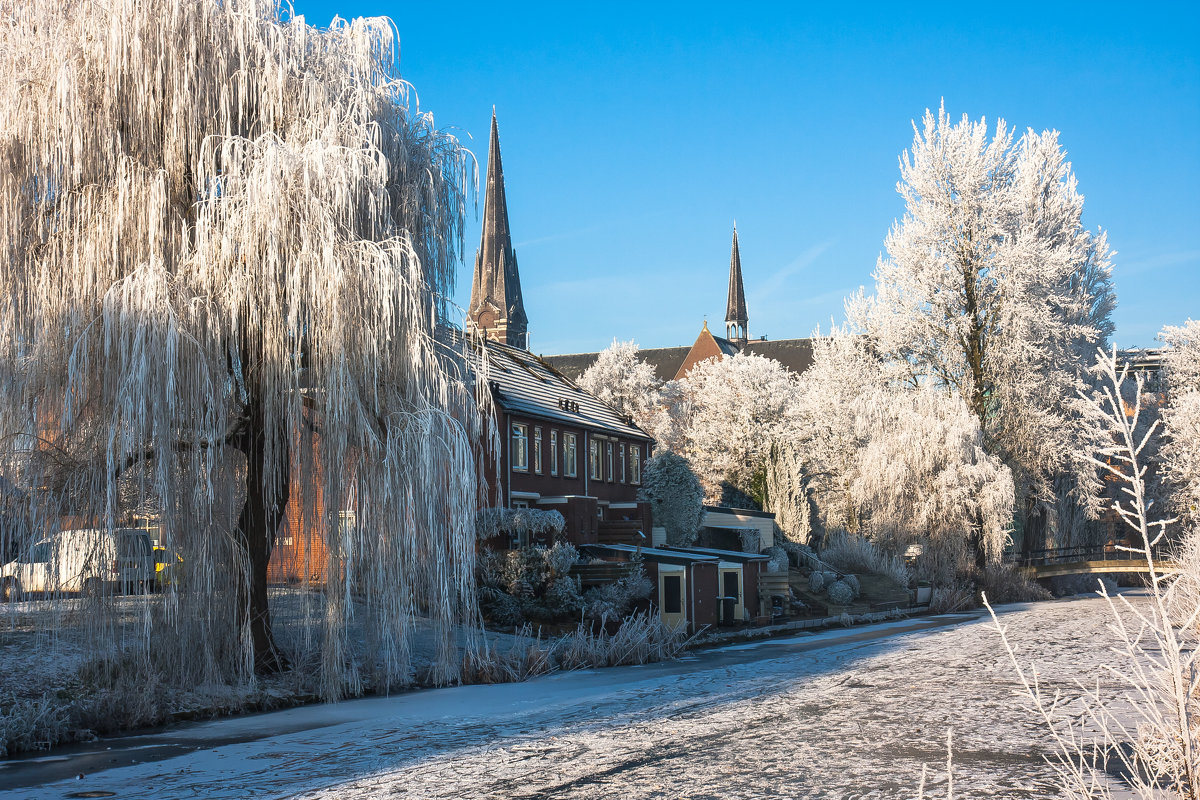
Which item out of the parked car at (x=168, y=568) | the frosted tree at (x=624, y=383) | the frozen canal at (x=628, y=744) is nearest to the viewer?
the frozen canal at (x=628, y=744)

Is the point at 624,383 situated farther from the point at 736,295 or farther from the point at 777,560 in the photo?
the point at 736,295

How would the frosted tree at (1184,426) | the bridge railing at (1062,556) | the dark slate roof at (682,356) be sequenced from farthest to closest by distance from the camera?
the dark slate roof at (682,356) → the bridge railing at (1062,556) → the frosted tree at (1184,426)

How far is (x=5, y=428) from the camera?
12852 millimetres

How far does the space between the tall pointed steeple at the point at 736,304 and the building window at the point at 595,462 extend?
82.9 meters

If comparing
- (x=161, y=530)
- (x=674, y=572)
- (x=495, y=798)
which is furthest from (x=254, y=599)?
Answer: (x=674, y=572)

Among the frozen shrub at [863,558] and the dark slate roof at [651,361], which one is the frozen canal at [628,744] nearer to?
the frozen shrub at [863,558]

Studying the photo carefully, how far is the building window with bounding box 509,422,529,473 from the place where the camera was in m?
32.1

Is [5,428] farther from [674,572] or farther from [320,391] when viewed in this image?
[674,572]

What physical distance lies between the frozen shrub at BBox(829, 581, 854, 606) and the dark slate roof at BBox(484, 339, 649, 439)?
10258 millimetres

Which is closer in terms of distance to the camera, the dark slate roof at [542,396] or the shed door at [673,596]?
the shed door at [673,596]

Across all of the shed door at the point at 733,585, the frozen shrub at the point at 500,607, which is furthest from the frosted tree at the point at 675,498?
the frozen shrub at the point at 500,607

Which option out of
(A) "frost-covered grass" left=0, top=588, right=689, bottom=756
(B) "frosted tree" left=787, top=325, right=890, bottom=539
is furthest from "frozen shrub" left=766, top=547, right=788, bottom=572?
(A) "frost-covered grass" left=0, top=588, right=689, bottom=756

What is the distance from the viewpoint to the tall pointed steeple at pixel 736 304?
395 feet

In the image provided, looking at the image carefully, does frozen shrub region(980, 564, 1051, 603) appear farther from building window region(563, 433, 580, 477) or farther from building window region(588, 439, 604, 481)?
building window region(563, 433, 580, 477)
